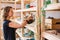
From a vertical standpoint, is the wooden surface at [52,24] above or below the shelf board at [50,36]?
above

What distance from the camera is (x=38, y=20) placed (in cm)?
133

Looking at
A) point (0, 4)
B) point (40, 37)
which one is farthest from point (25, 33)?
point (0, 4)

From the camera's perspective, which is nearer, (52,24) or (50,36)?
(50,36)

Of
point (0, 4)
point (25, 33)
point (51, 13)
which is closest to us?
point (51, 13)

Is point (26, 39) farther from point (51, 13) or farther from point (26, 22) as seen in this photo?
point (51, 13)

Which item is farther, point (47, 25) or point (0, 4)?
point (0, 4)

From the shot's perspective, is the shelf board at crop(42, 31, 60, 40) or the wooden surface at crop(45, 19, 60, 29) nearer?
the shelf board at crop(42, 31, 60, 40)

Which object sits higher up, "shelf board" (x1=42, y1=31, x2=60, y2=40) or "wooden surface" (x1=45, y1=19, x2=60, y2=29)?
"wooden surface" (x1=45, y1=19, x2=60, y2=29)

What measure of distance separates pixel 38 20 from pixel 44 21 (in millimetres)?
64

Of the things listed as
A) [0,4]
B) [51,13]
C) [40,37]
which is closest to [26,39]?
[51,13]

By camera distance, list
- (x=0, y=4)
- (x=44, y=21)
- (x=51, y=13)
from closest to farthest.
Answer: (x=44, y=21) → (x=51, y=13) → (x=0, y=4)

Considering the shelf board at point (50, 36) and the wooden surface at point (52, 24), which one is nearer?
the shelf board at point (50, 36)

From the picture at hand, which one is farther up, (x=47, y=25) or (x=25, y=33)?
(x=47, y=25)

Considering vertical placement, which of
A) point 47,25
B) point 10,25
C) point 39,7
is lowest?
point 10,25
